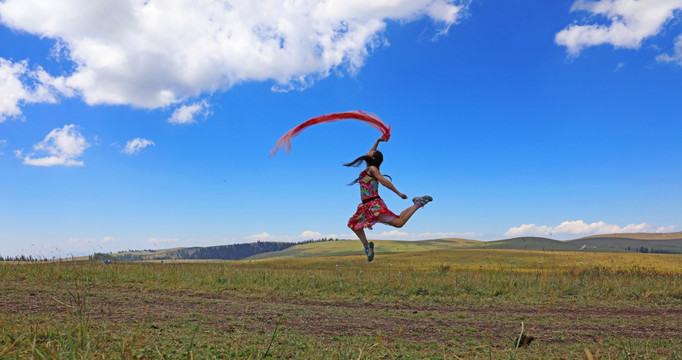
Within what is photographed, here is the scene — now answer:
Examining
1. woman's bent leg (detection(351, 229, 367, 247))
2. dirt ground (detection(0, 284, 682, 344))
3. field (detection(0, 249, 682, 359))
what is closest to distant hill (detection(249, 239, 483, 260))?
field (detection(0, 249, 682, 359))

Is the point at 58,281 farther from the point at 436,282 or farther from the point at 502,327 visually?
the point at 502,327

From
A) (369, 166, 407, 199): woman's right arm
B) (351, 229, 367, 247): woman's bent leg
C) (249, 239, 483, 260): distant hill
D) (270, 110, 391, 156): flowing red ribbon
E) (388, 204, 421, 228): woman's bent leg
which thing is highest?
(270, 110, 391, 156): flowing red ribbon

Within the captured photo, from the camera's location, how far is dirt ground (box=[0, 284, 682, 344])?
7.79 meters

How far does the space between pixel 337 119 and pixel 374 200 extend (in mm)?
1573

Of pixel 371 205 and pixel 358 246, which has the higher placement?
pixel 371 205

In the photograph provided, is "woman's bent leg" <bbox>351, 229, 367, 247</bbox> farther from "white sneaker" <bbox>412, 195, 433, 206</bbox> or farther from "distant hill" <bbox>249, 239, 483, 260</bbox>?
"distant hill" <bbox>249, 239, 483, 260</bbox>

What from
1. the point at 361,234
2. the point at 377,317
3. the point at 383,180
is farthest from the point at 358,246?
the point at 383,180

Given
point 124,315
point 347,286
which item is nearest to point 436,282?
point 347,286

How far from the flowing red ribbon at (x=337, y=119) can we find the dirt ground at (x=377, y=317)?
9.79 feet

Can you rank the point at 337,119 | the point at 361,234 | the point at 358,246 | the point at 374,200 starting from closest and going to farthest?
the point at 337,119, the point at 374,200, the point at 361,234, the point at 358,246

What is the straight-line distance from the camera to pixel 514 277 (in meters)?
16.4

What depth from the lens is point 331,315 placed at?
949 cm

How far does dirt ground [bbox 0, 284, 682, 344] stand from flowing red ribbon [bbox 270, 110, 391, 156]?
2.98 meters

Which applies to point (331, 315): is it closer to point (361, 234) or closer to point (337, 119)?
point (361, 234)
